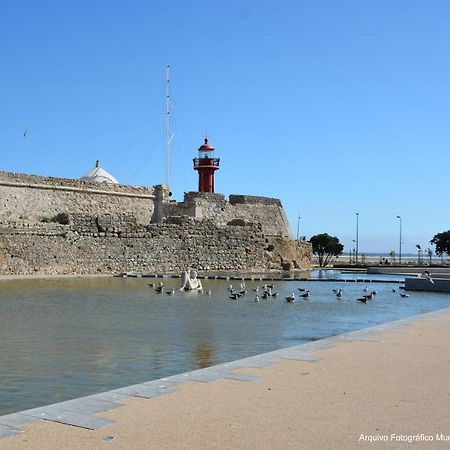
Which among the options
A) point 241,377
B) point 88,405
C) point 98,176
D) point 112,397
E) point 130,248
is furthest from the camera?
point 98,176

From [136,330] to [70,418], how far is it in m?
5.59

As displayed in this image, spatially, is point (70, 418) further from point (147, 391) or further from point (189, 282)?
point (189, 282)

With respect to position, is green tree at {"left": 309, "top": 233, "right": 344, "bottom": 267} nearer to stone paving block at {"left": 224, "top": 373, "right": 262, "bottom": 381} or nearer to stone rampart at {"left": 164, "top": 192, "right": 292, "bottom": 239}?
stone rampart at {"left": 164, "top": 192, "right": 292, "bottom": 239}

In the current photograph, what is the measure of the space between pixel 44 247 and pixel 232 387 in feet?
68.9

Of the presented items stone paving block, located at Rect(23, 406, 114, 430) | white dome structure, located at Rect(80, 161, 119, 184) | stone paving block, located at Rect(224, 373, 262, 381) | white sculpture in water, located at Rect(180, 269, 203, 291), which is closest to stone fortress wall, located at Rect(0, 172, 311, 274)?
white dome structure, located at Rect(80, 161, 119, 184)

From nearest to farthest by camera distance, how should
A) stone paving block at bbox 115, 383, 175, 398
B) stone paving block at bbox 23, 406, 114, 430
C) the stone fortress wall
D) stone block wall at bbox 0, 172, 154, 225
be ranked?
stone paving block at bbox 23, 406, 114, 430, stone paving block at bbox 115, 383, 175, 398, the stone fortress wall, stone block wall at bbox 0, 172, 154, 225

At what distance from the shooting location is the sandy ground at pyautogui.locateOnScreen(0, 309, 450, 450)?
3514 millimetres

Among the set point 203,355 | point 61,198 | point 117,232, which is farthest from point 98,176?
point 203,355

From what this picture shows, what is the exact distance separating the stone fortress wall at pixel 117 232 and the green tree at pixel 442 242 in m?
25.2

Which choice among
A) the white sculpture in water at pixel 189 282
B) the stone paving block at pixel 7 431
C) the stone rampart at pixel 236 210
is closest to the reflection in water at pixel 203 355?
the stone paving block at pixel 7 431

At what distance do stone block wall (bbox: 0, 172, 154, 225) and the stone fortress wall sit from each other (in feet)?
0.14

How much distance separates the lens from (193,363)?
6656 millimetres

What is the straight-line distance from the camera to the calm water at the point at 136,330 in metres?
5.98

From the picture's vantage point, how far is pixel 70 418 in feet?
12.9
